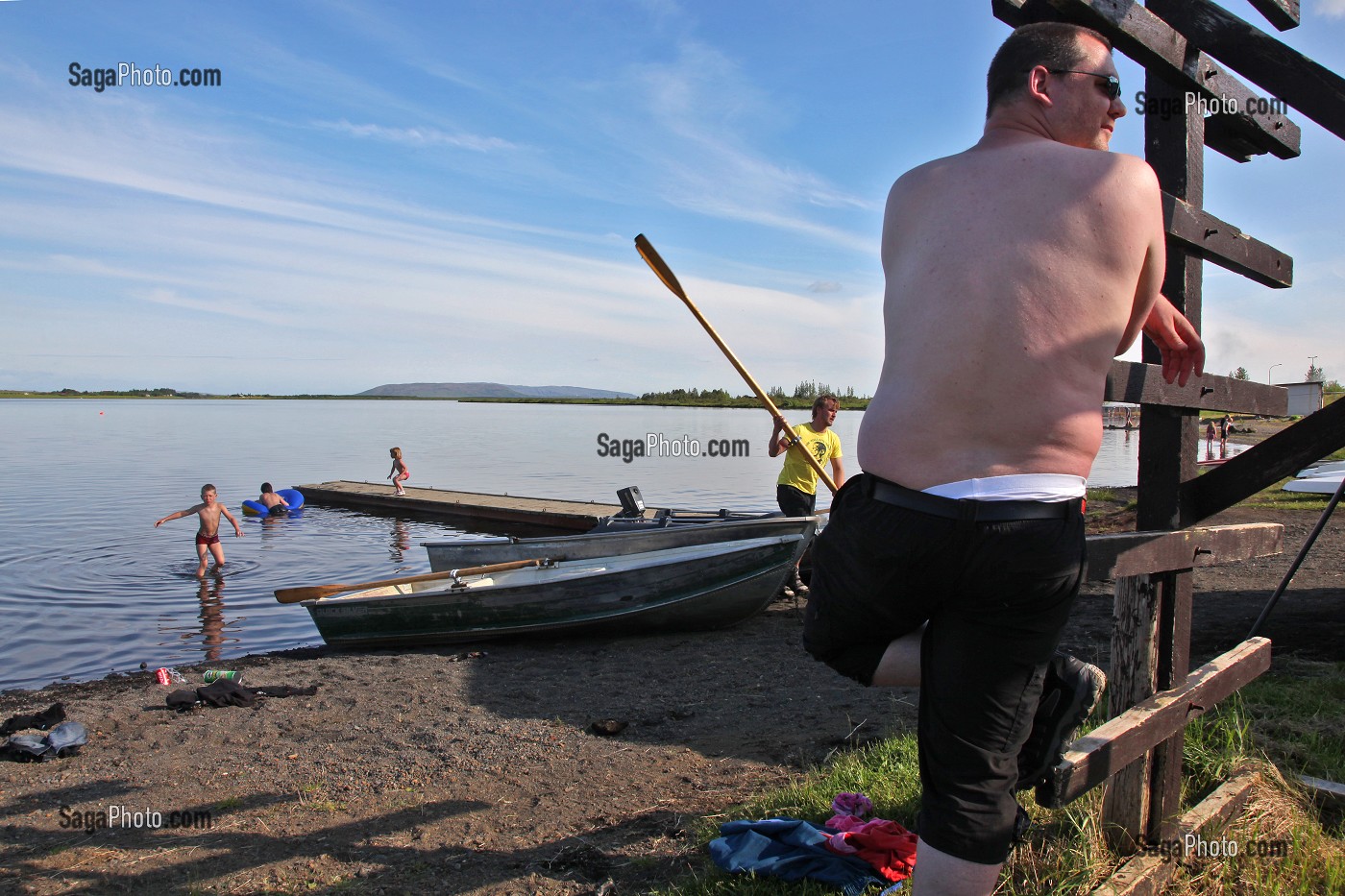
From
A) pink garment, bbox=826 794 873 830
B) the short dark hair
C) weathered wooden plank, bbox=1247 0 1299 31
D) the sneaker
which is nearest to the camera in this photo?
the short dark hair

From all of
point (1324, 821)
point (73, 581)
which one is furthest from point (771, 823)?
point (73, 581)

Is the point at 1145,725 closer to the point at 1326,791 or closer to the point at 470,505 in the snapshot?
the point at 1326,791

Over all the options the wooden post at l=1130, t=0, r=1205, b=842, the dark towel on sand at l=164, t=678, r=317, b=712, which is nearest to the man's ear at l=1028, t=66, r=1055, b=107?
the wooden post at l=1130, t=0, r=1205, b=842

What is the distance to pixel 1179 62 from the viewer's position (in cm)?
296

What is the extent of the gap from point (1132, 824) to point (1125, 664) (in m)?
0.58

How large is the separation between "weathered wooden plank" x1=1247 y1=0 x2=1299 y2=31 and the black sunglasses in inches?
60.8

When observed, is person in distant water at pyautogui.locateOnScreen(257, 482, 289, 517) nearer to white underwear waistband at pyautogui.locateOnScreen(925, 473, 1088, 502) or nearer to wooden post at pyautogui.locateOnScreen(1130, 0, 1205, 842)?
wooden post at pyautogui.locateOnScreen(1130, 0, 1205, 842)

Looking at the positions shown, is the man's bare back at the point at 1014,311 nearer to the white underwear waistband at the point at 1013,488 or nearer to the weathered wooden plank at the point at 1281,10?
the white underwear waistband at the point at 1013,488

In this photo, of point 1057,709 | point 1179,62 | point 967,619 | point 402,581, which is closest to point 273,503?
point 402,581

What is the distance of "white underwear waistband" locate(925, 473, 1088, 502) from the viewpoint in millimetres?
1877

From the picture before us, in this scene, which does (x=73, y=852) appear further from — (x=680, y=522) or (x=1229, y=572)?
(x=1229, y=572)

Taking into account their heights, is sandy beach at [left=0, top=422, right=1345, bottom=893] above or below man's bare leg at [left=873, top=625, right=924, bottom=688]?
below

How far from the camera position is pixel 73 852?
458 centimetres

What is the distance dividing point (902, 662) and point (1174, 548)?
1.38m
